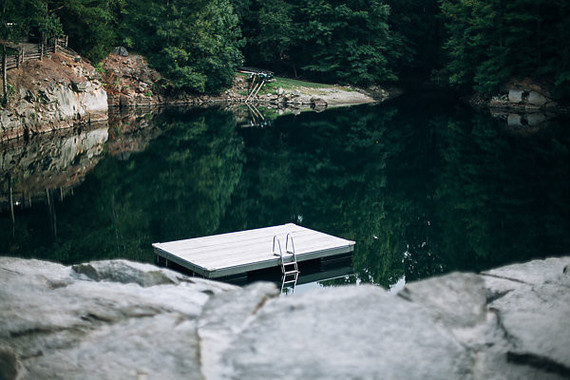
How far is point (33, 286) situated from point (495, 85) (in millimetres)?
46698

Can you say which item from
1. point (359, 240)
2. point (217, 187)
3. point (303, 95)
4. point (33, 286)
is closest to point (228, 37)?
point (303, 95)

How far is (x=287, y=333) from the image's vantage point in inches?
169

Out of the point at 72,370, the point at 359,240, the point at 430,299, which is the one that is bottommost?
the point at 359,240

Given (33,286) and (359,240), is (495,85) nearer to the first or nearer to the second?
(359,240)

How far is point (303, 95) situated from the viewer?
173 ft

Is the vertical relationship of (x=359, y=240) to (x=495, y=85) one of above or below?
below

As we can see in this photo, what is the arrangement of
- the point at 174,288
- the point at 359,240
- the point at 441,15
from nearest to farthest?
the point at 174,288 → the point at 359,240 → the point at 441,15

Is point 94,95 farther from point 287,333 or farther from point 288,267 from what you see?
point 287,333

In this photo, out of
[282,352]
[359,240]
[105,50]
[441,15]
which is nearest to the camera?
[282,352]

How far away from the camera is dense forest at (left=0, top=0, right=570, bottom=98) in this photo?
41062mm

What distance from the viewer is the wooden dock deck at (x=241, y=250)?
1094 centimetres

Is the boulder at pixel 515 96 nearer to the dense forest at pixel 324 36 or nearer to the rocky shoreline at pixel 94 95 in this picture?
the dense forest at pixel 324 36

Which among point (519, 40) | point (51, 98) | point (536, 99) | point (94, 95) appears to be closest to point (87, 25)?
point (94, 95)

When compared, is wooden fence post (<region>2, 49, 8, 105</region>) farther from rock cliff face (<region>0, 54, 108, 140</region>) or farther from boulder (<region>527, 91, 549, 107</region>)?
boulder (<region>527, 91, 549, 107</region>)
